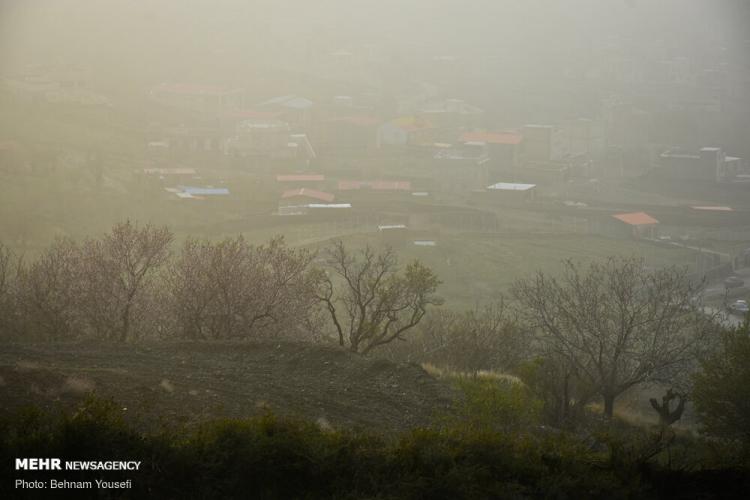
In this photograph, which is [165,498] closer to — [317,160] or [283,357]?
[283,357]

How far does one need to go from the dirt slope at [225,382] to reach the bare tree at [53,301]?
3427mm

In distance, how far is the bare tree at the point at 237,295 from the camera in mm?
16438

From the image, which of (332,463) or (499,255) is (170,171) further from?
(332,463)

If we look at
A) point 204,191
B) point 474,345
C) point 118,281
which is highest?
point 204,191

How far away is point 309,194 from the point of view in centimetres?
4125

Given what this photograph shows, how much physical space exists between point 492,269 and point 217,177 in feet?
58.4

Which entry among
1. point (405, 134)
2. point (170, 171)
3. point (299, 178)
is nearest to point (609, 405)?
point (170, 171)

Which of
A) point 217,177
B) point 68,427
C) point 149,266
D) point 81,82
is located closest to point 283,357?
point 149,266

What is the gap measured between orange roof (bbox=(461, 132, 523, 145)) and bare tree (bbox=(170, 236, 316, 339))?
1505 inches

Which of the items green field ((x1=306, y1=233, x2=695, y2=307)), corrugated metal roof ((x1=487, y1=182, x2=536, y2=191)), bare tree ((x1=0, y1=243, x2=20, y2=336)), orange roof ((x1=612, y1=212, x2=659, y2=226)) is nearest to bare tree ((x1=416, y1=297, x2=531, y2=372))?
green field ((x1=306, y1=233, x2=695, y2=307))

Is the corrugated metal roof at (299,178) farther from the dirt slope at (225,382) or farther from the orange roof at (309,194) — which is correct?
the dirt slope at (225,382)

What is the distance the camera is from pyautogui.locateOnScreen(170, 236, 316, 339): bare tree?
16438 millimetres

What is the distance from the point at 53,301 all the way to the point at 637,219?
95.9 feet

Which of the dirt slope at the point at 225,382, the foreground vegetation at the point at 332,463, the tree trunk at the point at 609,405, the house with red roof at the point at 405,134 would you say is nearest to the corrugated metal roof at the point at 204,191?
the house with red roof at the point at 405,134
